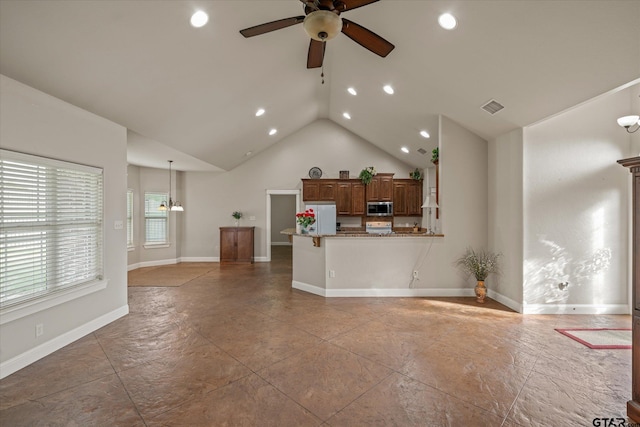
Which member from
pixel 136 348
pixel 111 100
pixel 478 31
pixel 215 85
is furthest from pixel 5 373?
pixel 478 31

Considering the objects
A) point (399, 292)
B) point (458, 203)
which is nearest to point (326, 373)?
point (399, 292)

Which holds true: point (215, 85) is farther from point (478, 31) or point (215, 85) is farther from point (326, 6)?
point (478, 31)

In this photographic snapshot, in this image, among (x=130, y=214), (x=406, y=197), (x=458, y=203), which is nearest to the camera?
(x=458, y=203)

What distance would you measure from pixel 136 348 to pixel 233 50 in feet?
11.8

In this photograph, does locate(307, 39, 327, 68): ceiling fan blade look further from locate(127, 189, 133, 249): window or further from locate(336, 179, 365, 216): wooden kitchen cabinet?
→ locate(127, 189, 133, 249): window

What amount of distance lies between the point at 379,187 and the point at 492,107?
4167 mm

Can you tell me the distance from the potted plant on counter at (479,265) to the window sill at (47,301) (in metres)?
5.23

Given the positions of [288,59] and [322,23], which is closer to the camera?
[322,23]

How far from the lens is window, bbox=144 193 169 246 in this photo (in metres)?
7.73

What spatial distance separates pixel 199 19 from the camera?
288 centimetres

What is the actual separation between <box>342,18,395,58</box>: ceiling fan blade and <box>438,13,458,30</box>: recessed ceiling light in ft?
2.53

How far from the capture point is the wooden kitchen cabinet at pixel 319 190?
7.96 meters

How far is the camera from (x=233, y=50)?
359cm

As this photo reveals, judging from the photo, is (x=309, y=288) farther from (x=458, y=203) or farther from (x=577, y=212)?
(x=577, y=212)
